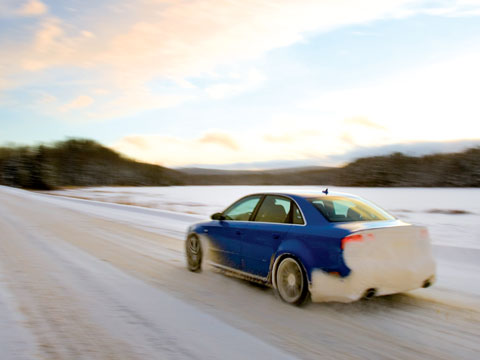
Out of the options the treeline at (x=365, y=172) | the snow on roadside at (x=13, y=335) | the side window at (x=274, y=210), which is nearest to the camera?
the snow on roadside at (x=13, y=335)

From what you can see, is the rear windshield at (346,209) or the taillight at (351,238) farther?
the rear windshield at (346,209)

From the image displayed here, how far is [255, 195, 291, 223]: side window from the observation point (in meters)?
5.71

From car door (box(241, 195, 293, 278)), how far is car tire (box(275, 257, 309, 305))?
23 centimetres

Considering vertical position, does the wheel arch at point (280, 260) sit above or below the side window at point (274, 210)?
below

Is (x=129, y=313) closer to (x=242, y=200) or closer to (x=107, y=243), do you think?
(x=242, y=200)

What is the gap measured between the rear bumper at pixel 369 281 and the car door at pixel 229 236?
159 cm

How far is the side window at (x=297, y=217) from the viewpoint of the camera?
17.6 feet

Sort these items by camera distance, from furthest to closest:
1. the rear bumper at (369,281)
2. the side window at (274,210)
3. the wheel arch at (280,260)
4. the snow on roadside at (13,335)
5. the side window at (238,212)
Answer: the side window at (238,212), the side window at (274,210), the wheel arch at (280,260), the rear bumper at (369,281), the snow on roadside at (13,335)

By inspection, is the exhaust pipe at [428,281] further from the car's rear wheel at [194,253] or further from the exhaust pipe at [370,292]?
the car's rear wheel at [194,253]

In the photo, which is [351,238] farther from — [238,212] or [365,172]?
[365,172]

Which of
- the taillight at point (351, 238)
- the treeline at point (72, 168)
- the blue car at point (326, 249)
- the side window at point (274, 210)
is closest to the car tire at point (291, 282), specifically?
the blue car at point (326, 249)

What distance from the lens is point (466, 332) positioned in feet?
14.1

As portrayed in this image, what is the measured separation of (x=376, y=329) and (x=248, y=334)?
129cm

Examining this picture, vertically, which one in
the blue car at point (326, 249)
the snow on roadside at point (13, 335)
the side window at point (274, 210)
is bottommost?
the snow on roadside at point (13, 335)
